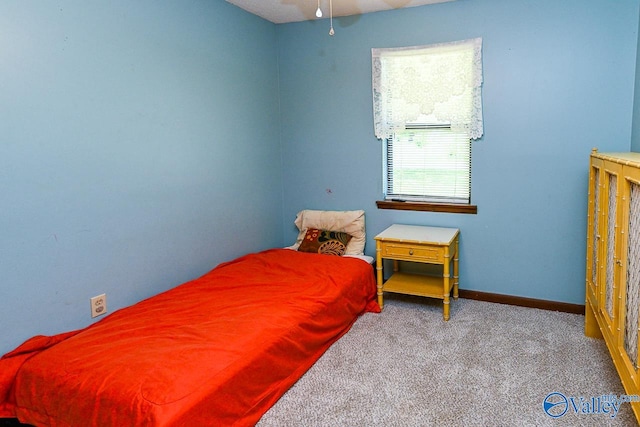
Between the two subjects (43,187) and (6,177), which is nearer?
(6,177)

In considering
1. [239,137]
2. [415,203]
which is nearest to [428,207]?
[415,203]

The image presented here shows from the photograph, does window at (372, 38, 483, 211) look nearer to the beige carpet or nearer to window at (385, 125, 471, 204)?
window at (385, 125, 471, 204)

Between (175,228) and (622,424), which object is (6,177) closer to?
(175,228)

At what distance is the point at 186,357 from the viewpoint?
6.59 feet

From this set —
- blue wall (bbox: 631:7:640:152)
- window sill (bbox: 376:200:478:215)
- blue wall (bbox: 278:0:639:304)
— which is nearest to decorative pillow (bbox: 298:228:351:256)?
blue wall (bbox: 278:0:639:304)

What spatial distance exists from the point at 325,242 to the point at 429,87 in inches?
56.4

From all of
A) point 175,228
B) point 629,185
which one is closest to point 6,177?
point 175,228

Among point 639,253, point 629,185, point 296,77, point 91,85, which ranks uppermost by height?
point 296,77

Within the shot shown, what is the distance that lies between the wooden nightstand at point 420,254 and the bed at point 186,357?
0.44 meters

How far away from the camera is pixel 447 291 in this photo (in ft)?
10.3

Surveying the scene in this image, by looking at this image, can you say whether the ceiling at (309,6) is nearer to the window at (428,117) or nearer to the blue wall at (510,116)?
the blue wall at (510,116)

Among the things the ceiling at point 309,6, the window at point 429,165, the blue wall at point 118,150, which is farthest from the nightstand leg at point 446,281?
the ceiling at point 309,6

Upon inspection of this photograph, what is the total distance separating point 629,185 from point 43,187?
2.59m

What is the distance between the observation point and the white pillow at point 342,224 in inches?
148
